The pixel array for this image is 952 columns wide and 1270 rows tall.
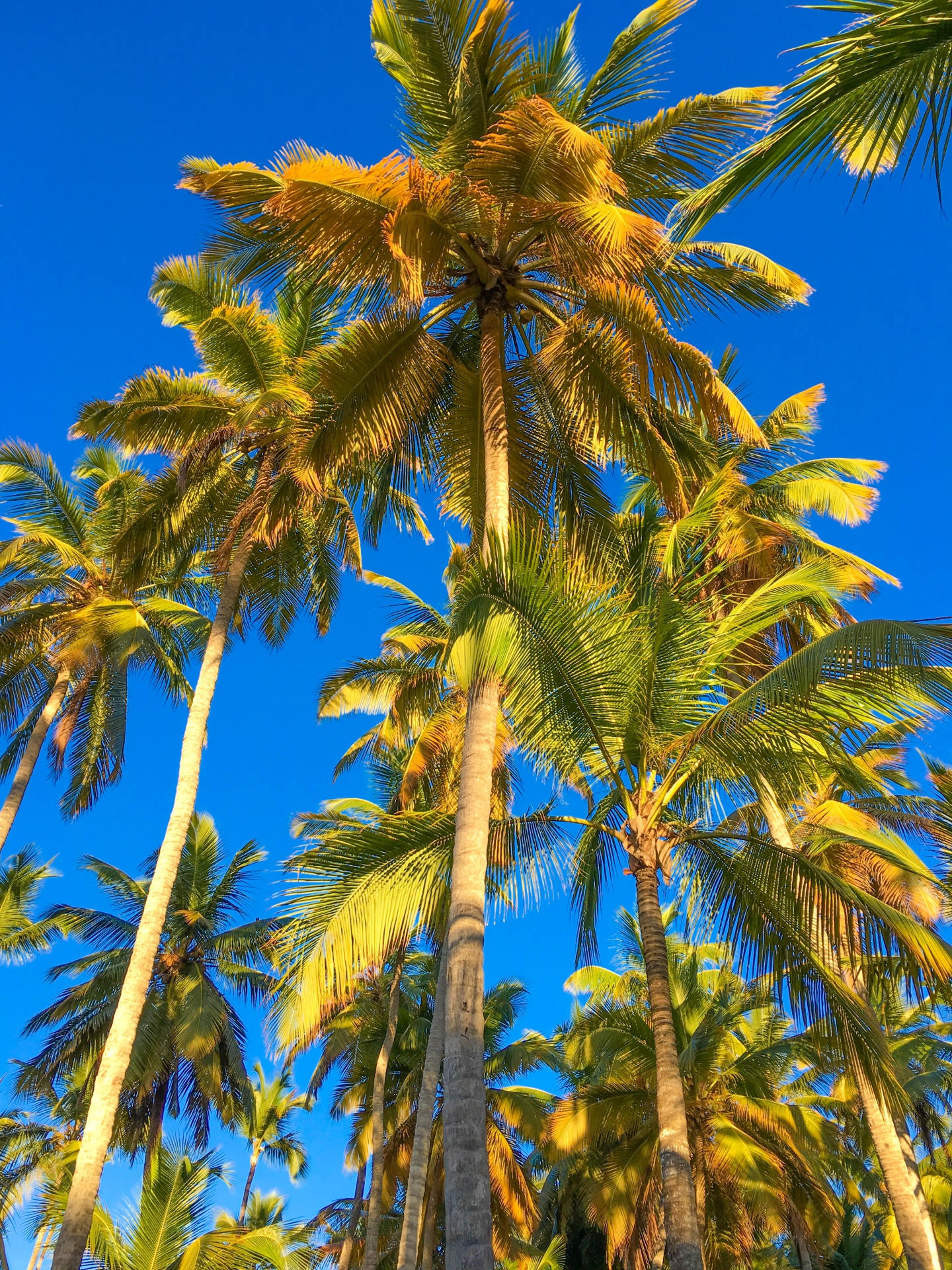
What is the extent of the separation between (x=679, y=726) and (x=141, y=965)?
22.0 feet

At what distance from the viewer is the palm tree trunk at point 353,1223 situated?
21.4 m

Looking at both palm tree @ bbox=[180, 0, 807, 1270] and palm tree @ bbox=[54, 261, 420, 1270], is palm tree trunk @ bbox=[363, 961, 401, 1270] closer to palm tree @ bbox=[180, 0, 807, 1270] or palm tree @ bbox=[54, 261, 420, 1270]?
palm tree @ bbox=[54, 261, 420, 1270]

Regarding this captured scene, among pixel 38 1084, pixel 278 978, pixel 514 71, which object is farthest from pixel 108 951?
pixel 514 71

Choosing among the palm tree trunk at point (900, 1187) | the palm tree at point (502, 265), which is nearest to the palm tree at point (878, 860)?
the palm tree trunk at point (900, 1187)

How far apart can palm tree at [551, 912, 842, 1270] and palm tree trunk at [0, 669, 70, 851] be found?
10.7 m

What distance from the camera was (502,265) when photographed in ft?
32.5

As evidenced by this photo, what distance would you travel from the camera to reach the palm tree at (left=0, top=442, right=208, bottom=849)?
15289 millimetres

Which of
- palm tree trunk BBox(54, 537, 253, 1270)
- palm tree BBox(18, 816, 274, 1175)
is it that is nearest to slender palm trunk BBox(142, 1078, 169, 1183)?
palm tree BBox(18, 816, 274, 1175)

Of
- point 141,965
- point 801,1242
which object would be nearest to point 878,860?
point 801,1242

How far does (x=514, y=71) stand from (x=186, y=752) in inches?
346

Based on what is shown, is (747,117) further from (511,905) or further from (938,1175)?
(938,1175)

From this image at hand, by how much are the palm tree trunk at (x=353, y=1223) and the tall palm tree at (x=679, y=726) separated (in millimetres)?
16852

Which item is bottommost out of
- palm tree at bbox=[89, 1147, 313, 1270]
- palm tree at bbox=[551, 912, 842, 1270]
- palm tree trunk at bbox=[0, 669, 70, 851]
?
palm tree at bbox=[89, 1147, 313, 1270]

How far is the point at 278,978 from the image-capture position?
8477 mm
